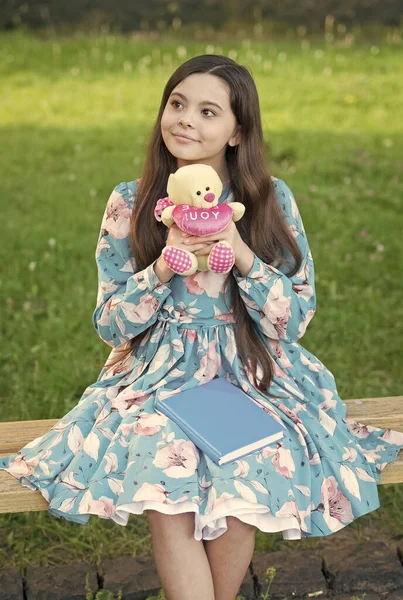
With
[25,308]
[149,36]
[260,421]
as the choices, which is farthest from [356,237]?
[149,36]

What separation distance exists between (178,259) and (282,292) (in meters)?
0.35

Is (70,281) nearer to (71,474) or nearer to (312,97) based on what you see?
(71,474)

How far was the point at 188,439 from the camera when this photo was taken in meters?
2.55

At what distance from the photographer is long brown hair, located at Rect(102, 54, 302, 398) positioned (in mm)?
2775

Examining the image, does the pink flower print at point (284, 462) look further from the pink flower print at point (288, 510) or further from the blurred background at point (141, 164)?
the blurred background at point (141, 164)

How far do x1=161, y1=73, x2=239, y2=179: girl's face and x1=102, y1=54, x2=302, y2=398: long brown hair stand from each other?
39 mm

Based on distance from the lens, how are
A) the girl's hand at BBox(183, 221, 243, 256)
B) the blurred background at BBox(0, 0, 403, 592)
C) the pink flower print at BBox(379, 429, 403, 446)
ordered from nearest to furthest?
1. the girl's hand at BBox(183, 221, 243, 256)
2. the pink flower print at BBox(379, 429, 403, 446)
3. the blurred background at BBox(0, 0, 403, 592)

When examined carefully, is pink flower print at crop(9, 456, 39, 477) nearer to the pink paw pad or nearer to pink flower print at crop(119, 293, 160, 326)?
pink flower print at crop(119, 293, 160, 326)

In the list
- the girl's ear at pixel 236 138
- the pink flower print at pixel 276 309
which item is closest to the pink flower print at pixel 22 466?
the pink flower print at pixel 276 309

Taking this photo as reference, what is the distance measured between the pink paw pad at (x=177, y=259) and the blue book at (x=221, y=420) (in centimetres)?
35

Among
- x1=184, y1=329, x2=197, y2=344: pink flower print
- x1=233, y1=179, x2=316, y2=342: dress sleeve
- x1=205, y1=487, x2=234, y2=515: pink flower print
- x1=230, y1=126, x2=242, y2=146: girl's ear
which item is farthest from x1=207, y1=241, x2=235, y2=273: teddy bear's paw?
x1=205, y1=487, x2=234, y2=515: pink flower print

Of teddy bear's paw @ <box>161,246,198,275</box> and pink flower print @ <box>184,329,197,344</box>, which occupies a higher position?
teddy bear's paw @ <box>161,246,198,275</box>

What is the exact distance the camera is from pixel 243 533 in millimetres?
2469

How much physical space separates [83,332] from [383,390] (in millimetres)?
1337
